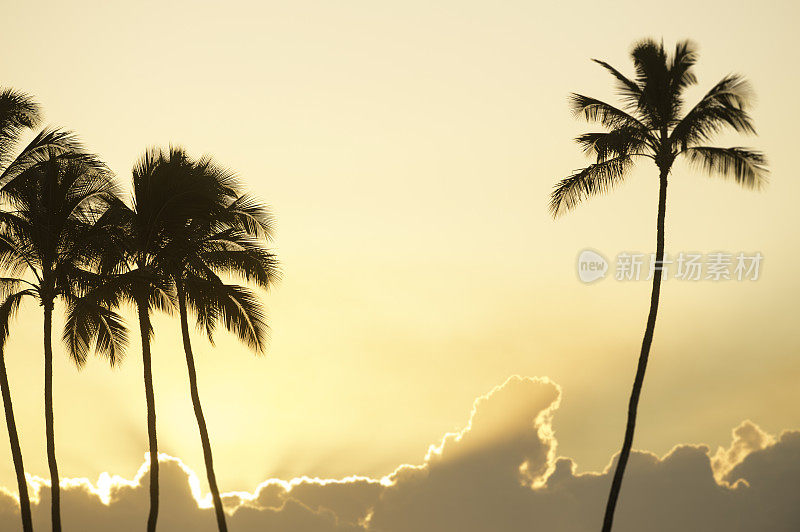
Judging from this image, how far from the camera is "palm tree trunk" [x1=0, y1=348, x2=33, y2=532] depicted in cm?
3344

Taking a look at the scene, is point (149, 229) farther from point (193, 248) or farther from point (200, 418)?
point (200, 418)

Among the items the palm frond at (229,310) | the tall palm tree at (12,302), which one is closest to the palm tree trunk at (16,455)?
the tall palm tree at (12,302)

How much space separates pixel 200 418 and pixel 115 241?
20.8 feet

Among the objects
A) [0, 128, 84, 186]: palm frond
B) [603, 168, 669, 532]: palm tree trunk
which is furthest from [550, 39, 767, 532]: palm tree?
[0, 128, 84, 186]: palm frond

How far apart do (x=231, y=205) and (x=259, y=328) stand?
4.09 metres

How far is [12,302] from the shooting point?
107 ft

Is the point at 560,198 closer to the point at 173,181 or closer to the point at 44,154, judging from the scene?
the point at 173,181

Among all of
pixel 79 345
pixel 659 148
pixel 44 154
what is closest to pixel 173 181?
pixel 44 154

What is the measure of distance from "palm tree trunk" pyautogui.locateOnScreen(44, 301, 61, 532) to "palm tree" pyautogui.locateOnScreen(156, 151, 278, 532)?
445 centimetres

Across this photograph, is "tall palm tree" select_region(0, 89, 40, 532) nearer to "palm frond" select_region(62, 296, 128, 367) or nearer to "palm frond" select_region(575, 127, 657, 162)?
"palm frond" select_region(62, 296, 128, 367)

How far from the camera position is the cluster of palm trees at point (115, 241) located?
3234cm

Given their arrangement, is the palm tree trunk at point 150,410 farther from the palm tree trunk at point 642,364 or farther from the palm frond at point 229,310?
the palm tree trunk at point 642,364

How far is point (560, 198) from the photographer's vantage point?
32.4 meters

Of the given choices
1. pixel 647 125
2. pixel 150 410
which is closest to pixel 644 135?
pixel 647 125
